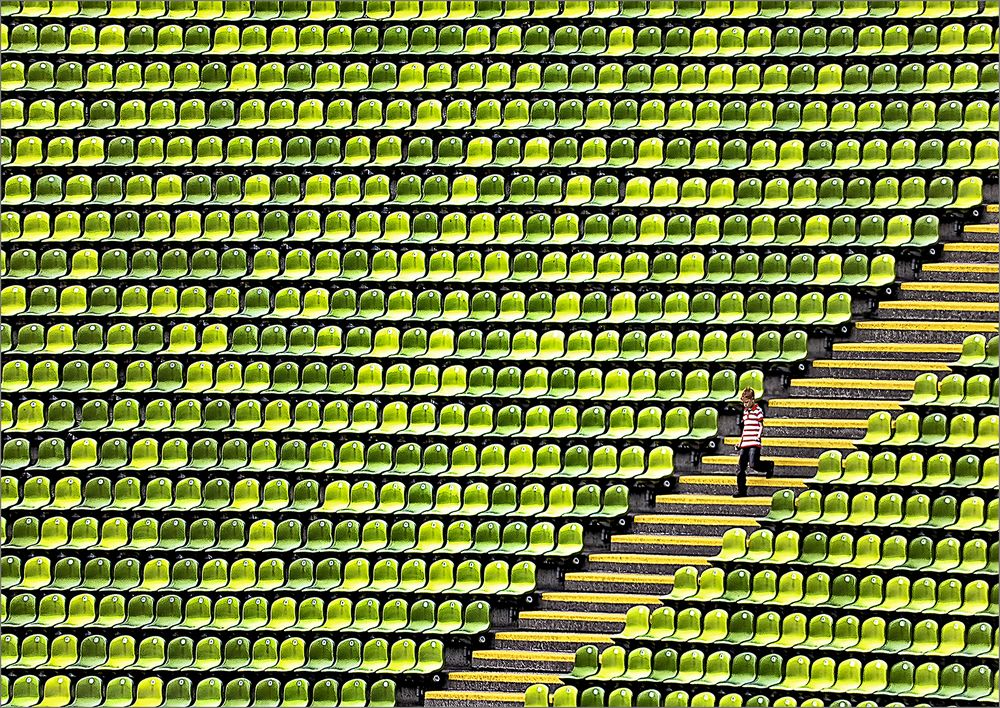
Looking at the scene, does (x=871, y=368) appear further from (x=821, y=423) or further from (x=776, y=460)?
(x=776, y=460)

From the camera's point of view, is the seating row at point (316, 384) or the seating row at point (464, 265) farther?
the seating row at point (464, 265)

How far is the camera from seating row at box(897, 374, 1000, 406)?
12438 millimetres

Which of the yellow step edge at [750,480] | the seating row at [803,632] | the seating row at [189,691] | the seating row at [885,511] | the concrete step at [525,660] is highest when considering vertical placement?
the yellow step edge at [750,480]

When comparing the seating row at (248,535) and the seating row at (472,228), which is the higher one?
the seating row at (472,228)

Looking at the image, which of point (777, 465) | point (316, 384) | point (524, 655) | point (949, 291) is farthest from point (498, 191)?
point (524, 655)

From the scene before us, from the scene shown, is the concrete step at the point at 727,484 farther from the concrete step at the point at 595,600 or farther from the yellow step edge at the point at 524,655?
the yellow step edge at the point at 524,655

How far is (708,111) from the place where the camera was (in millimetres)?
13523

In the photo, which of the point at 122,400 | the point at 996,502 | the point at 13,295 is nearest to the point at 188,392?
the point at 122,400

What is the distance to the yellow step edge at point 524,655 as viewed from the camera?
40.6 ft

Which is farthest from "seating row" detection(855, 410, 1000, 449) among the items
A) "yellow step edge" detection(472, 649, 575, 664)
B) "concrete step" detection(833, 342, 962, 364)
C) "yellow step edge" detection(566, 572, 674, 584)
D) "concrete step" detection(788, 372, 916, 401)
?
"yellow step edge" detection(472, 649, 575, 664)

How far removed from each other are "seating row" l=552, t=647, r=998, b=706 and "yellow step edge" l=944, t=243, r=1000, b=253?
265 cm

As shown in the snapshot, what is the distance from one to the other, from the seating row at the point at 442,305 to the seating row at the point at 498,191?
0.60 m

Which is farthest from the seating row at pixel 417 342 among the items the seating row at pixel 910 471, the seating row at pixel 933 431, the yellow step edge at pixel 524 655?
the yellow step edge at pixel 524 655

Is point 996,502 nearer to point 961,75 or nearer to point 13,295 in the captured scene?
point 961,75
